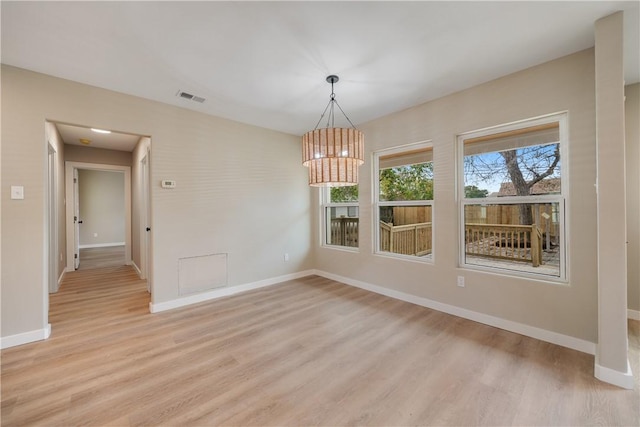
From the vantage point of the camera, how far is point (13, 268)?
238 centimetres

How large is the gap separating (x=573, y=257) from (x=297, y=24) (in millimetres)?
3035

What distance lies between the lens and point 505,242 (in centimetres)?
280

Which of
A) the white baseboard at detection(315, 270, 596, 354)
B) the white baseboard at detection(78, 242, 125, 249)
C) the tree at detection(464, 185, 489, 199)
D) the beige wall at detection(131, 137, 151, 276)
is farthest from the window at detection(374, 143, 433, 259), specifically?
the white baseboard at detection(78, 242, 125, 249)

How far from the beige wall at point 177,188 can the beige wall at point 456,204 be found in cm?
164

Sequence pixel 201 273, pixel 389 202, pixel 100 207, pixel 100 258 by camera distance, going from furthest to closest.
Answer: pixel 100 207 < pixel 100 258 < pixel 389 202 < pixel 201 273

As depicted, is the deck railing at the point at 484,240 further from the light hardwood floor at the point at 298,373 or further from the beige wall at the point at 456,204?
the light hardwood floor at the point at 298,373

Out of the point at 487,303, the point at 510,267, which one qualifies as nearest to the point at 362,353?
the point at 487,303

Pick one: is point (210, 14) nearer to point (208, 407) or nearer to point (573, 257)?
point (208, 407)

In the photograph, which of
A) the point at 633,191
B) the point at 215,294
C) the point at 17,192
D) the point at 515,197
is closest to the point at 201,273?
the point at 215,294

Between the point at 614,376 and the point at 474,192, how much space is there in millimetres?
1836

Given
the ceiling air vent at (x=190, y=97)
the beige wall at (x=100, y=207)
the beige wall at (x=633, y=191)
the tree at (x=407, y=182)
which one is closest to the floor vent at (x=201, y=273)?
the ceiling air vent at (x=190, y=97)

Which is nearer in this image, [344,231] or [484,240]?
[484,240]

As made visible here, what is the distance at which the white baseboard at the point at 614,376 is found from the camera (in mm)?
1772

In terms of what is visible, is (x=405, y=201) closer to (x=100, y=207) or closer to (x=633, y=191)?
(x=633, y=191)
